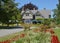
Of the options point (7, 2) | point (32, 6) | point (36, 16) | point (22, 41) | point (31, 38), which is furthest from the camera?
point (32, 6)

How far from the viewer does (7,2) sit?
63.7 meters

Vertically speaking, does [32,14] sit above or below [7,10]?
below

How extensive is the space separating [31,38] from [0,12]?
52742 mm

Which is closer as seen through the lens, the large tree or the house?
the large tree

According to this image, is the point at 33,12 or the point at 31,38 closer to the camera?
the point at 31,38

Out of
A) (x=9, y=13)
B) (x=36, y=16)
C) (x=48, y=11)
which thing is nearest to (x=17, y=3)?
(x=9, y=13)

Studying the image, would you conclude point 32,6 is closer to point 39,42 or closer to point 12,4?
point 12,4

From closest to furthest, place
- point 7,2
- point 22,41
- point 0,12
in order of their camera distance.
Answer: point 22,41 → point 0,12 → point 7,2

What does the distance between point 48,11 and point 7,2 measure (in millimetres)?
53258

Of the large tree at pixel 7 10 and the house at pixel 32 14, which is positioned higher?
the large tree at pixel 7 10

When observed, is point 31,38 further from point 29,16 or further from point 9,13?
point 29,16

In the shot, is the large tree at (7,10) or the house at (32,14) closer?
the large tree at (7,10)

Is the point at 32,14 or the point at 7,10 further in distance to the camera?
the point at 32,14

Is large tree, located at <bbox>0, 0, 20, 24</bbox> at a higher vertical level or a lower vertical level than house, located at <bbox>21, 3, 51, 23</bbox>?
higher
